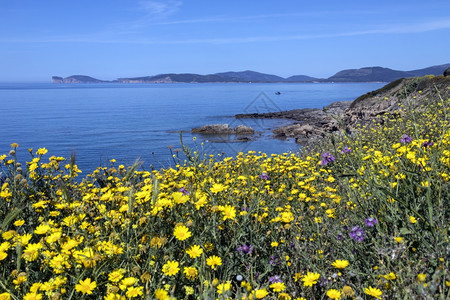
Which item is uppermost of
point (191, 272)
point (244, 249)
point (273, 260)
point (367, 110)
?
point (367, 110)

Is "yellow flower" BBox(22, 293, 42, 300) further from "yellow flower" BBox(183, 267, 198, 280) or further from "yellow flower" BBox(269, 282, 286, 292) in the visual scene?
"yellow flower" BBox(269, 282, 286, 292)

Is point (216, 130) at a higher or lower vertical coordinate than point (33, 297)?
lower

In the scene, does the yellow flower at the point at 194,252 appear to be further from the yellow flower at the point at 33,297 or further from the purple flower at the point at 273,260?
the yellow flower at the point at 33,297

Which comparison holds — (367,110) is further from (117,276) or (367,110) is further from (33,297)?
(33,297)

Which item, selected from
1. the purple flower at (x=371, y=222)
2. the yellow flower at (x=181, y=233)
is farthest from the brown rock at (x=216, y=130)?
the yellow flower at (x=181, y=233)

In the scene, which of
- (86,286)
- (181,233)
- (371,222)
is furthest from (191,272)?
(371,222)

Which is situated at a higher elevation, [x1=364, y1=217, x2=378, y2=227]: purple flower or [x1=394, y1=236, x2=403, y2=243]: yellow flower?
[x1=394, y1=236, x2=403, y2=243]: yellow flower

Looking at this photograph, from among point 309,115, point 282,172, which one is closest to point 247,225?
point 282,172

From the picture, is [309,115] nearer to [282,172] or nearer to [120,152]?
[120,152]

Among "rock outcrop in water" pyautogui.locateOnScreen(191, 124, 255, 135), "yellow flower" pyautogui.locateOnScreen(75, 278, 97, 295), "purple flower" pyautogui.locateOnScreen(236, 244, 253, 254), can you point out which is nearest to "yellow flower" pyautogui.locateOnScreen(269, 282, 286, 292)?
"purple flower" pyautogui.locateOnScreen(236, 244, 253, 254)

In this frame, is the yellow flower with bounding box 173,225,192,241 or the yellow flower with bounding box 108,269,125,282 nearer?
the yellow flower with bounding box 108,269,125,282

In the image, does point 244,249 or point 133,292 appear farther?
point 244,249

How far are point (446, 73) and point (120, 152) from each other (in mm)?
28827

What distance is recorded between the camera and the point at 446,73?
31.6m
